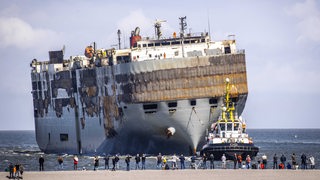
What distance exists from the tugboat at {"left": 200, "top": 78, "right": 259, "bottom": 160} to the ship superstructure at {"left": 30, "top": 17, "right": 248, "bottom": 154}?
5216 mm

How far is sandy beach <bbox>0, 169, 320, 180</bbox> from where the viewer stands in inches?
3179

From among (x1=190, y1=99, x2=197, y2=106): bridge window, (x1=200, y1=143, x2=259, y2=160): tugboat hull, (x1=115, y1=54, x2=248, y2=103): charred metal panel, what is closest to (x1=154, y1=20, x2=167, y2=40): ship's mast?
(x1=115, y1=54, x2=248, y2=103): charred metal panel

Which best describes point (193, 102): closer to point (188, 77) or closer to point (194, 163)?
point (188, 77)

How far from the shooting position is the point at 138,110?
4835 inches

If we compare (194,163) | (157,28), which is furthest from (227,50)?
(194,163)

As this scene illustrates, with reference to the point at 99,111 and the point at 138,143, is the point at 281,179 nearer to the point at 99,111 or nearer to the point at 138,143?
the point at 138,143

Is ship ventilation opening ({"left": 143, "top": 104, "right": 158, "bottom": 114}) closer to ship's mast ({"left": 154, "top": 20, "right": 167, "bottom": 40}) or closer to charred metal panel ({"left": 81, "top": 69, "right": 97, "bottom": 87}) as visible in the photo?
charred metal panel ({"left": 81, "top": 69, "right": 97, "bottom": 87})

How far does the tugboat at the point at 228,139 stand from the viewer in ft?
350

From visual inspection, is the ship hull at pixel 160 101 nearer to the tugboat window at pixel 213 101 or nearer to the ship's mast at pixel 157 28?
the tugboat window at pixel 213 101

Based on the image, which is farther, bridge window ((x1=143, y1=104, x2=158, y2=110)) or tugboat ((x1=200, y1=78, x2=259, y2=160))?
bridge window ((x1=143, y1=104, x2=158, y2=110))

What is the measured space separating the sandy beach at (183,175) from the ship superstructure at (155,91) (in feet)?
101

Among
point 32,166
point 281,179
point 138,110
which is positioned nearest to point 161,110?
point 138,110

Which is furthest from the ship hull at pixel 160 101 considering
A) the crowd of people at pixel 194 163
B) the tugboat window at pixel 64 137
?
the tugboat window at pixel 64 137

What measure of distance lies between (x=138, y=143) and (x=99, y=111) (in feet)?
37.7
